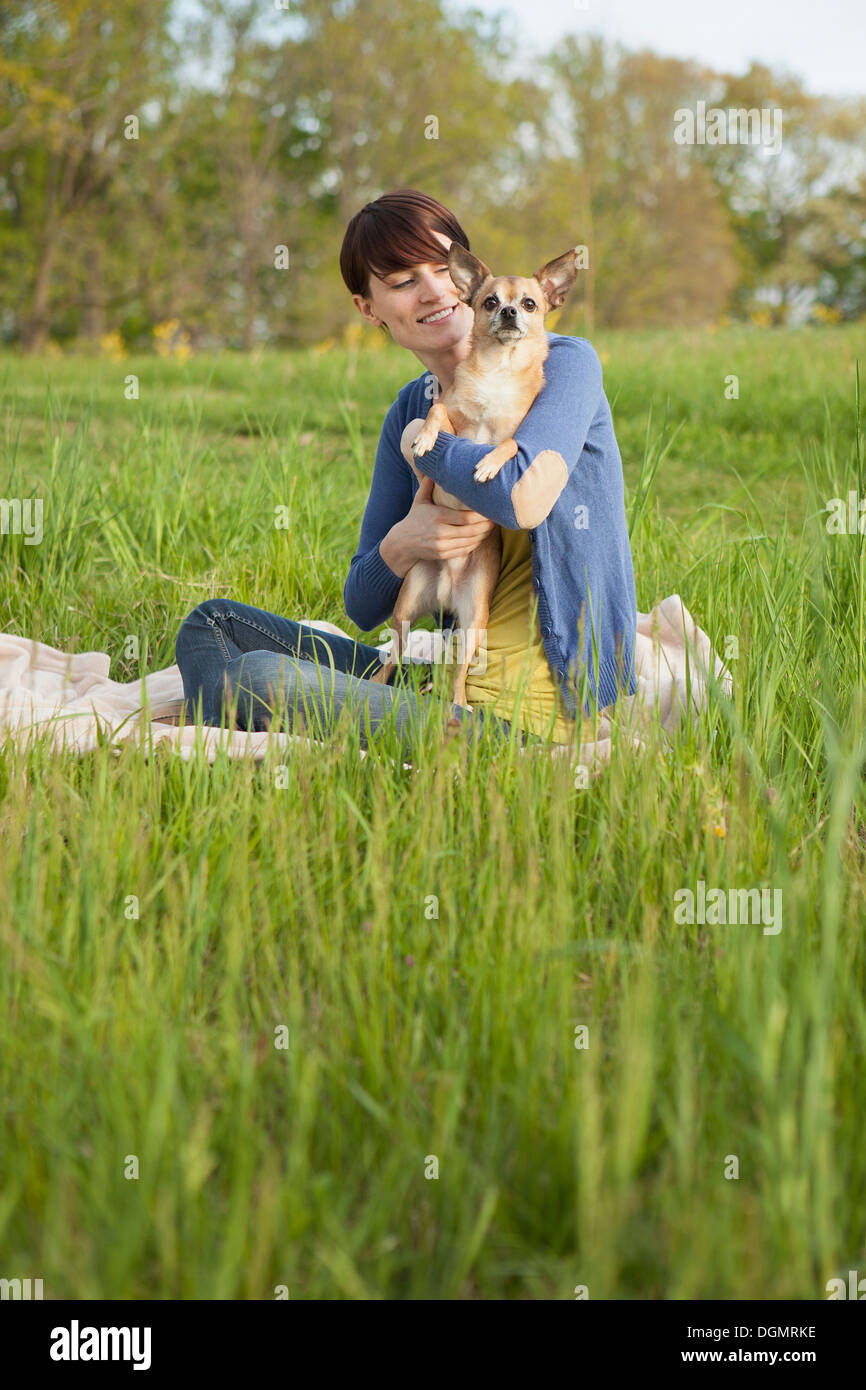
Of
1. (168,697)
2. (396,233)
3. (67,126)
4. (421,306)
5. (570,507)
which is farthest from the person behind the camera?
(67,126)

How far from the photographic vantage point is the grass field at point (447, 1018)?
1.24m

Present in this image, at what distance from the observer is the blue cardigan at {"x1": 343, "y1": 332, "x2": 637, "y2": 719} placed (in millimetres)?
2576

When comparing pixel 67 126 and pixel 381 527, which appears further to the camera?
pixel 67 126

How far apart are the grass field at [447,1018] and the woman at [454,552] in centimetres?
36

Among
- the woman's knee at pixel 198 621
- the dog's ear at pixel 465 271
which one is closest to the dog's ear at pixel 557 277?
the dog's ear at pixel 465 271

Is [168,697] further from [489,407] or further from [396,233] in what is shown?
[396,233]

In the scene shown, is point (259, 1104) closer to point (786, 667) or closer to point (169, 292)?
point (786, 667)

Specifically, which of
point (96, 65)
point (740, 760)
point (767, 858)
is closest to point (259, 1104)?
point (767, 858)

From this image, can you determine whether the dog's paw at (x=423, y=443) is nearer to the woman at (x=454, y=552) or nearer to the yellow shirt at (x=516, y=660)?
the woman at (x=454, y=552)

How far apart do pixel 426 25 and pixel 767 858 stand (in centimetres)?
2798

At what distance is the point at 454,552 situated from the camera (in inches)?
114

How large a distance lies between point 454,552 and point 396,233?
35.3 inches

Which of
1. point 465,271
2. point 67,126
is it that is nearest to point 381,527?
point 465,271
